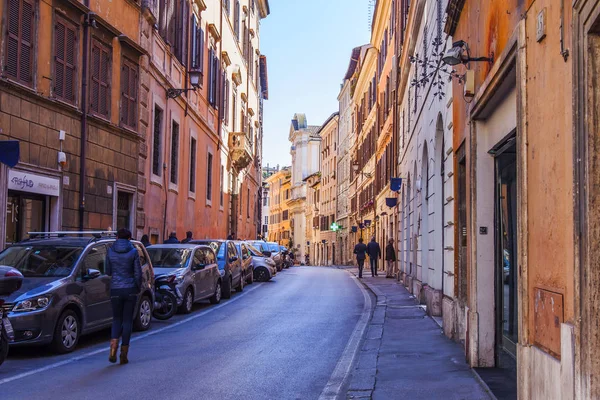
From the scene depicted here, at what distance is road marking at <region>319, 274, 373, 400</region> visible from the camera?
8.43 m

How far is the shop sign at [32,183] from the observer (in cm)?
1452

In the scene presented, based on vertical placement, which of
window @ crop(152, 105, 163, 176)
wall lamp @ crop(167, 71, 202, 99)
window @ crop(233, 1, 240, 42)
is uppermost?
window @ crop(233, 1, 240, 42)

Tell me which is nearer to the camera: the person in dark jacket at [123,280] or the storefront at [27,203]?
the person in dark jacket at [123,280]

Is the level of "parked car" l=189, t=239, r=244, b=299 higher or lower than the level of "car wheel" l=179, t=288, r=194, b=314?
higher

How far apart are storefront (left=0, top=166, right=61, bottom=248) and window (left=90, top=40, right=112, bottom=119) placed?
2.98 m

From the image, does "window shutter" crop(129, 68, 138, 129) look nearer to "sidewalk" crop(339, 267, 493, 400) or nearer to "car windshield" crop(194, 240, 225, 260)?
"car windshield" crop(194, 240, 225, 260)

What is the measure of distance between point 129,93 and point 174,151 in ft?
19.5

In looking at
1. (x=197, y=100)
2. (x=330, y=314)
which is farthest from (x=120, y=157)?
(x=197, y=100)

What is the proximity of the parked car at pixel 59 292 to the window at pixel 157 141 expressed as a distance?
11008mm

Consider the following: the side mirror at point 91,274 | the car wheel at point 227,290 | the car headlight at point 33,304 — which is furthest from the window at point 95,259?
the car wheel at point 227,290

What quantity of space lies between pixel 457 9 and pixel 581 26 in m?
6.74

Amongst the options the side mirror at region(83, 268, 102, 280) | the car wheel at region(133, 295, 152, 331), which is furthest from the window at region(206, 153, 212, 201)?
the side mirror at region(83, 268, 102, 280)

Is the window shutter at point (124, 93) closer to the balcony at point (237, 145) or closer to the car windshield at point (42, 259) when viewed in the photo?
the car windshield at point (42, 259)

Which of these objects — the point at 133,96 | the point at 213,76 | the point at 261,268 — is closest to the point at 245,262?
the point at 261,268
